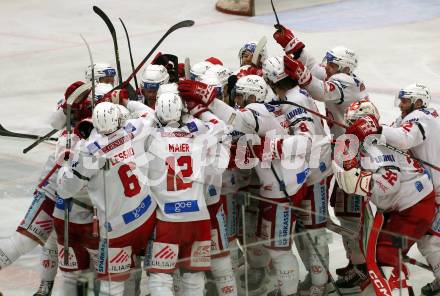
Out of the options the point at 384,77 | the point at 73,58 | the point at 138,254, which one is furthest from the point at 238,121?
the point at 73,58

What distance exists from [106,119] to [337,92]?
1871 millimetres

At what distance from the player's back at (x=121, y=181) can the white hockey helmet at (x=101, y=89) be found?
2.85ft

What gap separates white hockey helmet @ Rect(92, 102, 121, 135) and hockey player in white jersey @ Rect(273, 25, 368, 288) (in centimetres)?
136

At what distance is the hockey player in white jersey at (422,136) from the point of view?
5992 millimetres

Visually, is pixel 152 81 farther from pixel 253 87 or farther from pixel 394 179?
pixel 394 179

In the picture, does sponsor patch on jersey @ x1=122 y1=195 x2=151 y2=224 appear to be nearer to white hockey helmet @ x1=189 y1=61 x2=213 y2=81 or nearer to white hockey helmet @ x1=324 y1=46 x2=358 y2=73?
white hockey helmet @ x1=189 y1=61 x2=213 y2=81

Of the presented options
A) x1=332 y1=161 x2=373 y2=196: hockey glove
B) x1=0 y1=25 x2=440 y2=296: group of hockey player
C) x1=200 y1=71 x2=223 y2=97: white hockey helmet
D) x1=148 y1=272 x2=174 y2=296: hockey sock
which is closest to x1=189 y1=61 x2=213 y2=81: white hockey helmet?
x1=0 y1=25 x2=440 y2=296: group of hockey player

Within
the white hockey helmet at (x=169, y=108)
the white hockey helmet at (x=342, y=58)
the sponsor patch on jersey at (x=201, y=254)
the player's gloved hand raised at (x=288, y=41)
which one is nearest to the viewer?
the sponsor patch on jersey at (x=201, y=254)

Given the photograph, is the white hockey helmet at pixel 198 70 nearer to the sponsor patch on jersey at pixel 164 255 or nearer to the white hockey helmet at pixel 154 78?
the white hockey helmet at pixel 154 78

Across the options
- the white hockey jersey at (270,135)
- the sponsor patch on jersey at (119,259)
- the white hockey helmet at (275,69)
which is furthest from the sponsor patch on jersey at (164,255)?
the white hockey helmet at (275,69)

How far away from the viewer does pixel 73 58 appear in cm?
1241

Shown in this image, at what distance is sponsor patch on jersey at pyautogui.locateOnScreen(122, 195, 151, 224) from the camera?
5.51 metres

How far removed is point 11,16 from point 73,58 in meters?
2.13

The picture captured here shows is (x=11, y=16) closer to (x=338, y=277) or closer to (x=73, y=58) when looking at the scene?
(x=73, y=58)
